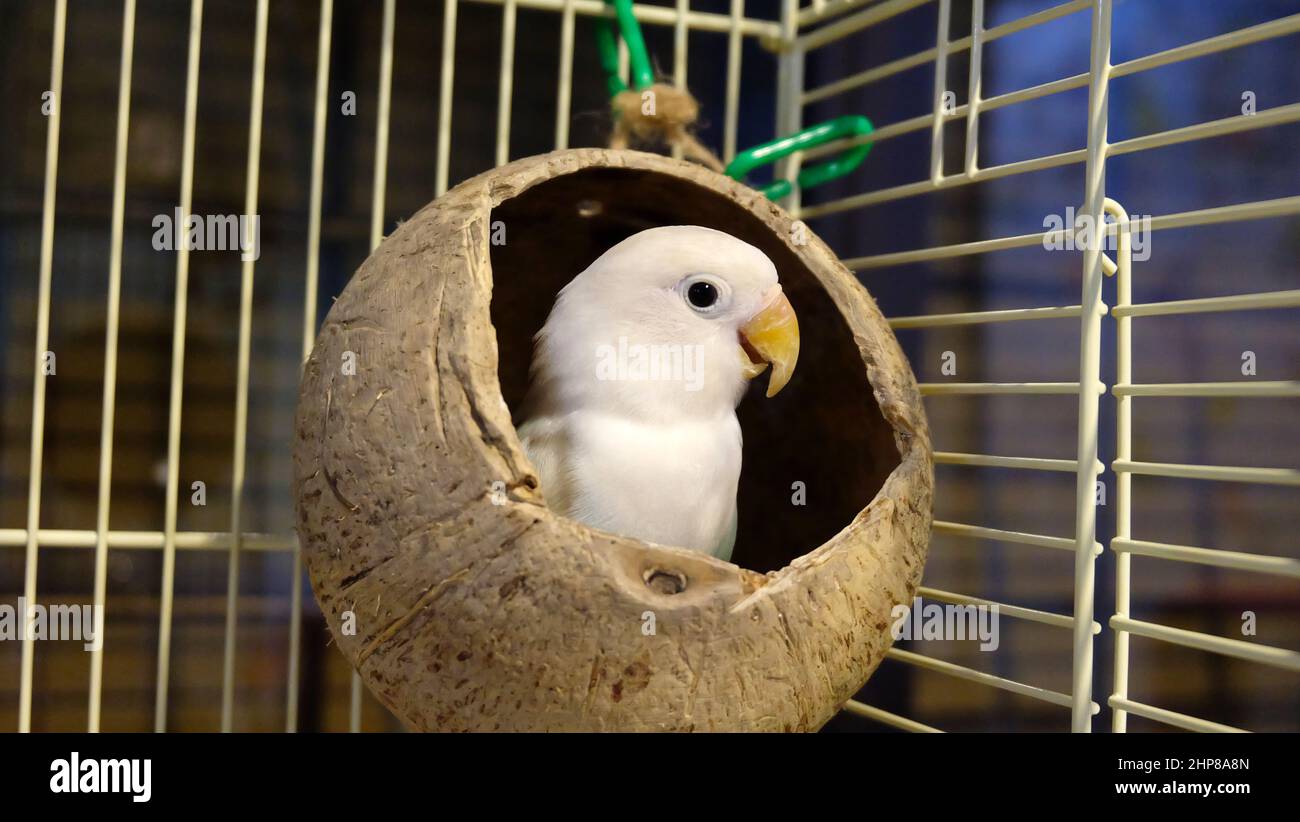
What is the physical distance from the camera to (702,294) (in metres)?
1.07

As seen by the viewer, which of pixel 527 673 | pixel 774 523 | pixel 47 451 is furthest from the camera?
pixel 47 451

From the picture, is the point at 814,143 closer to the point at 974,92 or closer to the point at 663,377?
the point at 974,92

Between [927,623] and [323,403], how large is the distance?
2.30 feet

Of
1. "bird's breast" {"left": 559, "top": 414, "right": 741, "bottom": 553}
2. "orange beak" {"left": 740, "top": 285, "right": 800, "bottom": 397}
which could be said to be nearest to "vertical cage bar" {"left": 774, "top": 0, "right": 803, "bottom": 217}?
"orange beak" {"left": 740, "top": 285, "right": 800, "bottom": 397}

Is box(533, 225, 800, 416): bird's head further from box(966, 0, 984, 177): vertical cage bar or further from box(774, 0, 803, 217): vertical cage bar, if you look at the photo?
box(774, 0, 803, 217): vertical cage bar

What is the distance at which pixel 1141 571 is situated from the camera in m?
2.03

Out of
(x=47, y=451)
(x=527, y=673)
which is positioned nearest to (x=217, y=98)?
(x=47, y=451)

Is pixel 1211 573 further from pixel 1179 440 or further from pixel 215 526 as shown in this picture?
pixel 215 526

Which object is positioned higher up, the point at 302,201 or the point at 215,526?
the point at 302,201

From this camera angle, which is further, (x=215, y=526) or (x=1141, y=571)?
(x=1141, y=571)

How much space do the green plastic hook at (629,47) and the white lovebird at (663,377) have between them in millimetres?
321

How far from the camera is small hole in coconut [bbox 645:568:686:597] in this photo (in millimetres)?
785

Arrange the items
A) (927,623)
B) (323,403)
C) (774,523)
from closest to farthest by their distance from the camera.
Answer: (323,403)
(927,623)
(774,523)
